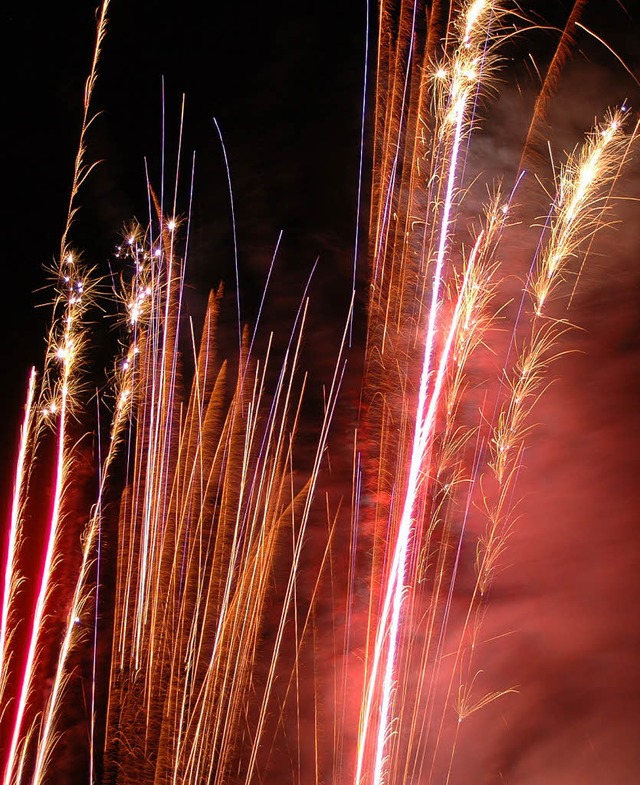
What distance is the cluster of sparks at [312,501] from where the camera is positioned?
367cm

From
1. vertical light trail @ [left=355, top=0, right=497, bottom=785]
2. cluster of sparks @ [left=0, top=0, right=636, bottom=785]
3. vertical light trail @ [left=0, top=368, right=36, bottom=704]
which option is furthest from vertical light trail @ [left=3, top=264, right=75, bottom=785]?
vertical light trail @ [left=355, top=0, right=497, bottom=785]

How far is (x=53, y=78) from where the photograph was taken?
14.8 feet

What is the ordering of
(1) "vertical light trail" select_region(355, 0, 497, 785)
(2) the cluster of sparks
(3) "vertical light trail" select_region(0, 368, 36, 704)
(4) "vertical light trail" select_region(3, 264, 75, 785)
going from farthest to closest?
(3) "vertical light trail" select_region(0, 368, 36, 704) < (4) "vertical light trail" select_region(3, 264, 75, 785) < (2) the cluster of sparks < (1) "vertical light trail" select_region(355, 0, 497, 785)

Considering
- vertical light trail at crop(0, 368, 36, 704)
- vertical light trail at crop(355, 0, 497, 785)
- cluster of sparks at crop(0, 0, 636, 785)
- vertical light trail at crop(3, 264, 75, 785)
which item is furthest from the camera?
vertical light trail at crop(0, 368, 36, 704)

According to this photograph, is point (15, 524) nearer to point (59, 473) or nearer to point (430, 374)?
point (59, 473)

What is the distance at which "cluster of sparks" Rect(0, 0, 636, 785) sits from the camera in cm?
367

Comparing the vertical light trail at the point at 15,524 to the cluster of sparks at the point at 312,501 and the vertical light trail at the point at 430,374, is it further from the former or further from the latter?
the vertical light trail at the point at 430,374

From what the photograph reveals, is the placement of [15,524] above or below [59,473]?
below

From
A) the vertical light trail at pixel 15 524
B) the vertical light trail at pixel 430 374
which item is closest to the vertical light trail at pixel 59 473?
the vertical light trail at pixel 15 524

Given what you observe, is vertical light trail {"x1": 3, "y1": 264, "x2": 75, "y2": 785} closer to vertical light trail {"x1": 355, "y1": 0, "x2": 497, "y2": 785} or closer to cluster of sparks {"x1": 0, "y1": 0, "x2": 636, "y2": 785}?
cluster of sparks {"x1": 0, "y1": 0, "x2": 636, "y2": 785}

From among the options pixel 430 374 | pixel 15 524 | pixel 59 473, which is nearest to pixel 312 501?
pixel 430 374

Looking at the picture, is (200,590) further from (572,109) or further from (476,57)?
(572,109)

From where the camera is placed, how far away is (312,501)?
13.4ft

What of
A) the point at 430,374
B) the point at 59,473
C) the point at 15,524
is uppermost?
the point at 430,374
